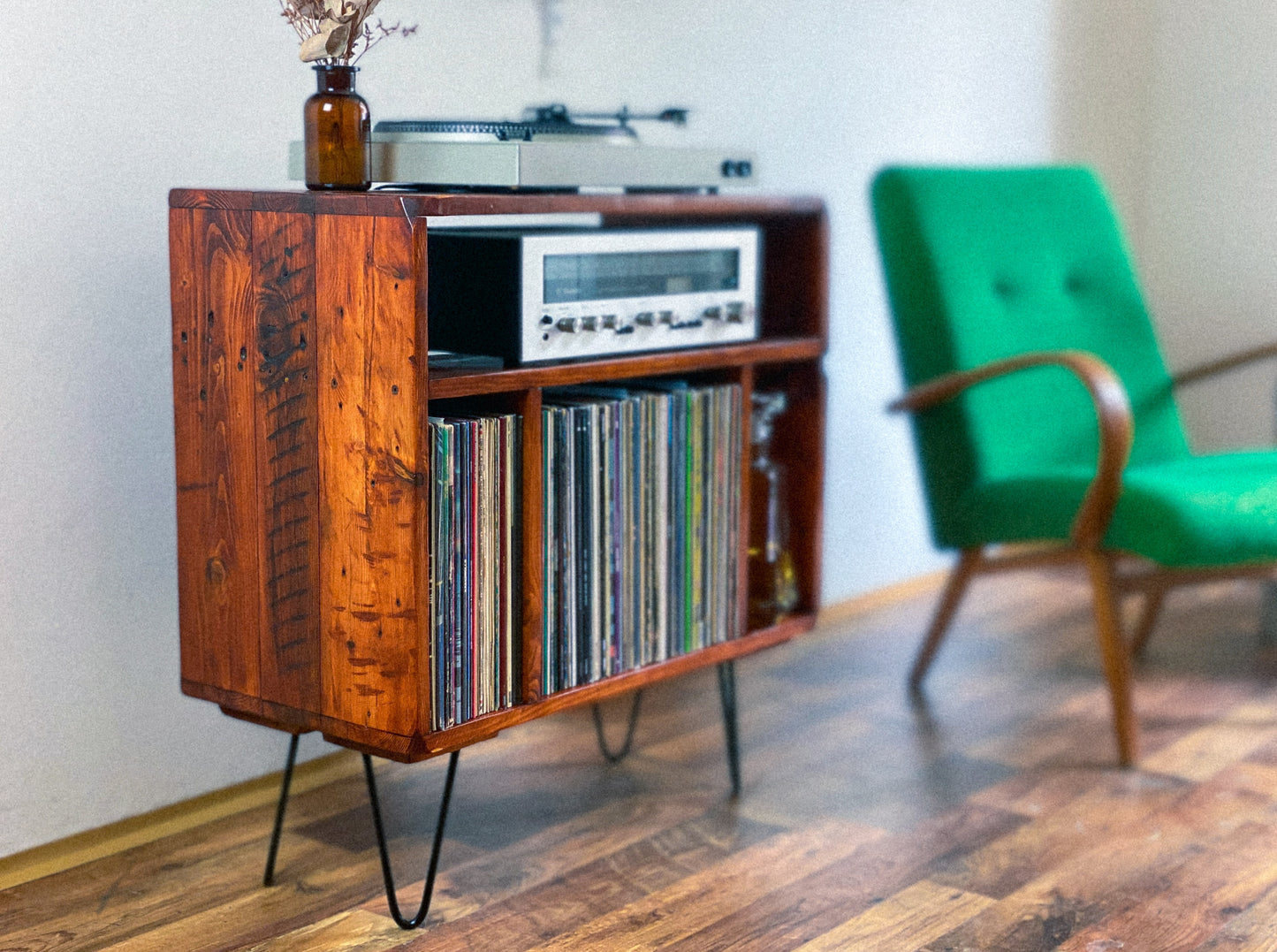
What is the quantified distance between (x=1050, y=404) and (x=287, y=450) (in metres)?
1.45

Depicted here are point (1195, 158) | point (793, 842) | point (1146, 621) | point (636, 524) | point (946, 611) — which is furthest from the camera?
point (1195, 158)

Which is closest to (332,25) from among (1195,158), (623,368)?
(623,368)

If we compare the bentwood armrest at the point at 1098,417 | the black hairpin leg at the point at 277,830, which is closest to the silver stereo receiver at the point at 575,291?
the black hairpin leg at the point at 277,830

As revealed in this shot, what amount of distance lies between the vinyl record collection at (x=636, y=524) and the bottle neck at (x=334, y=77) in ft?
1.30

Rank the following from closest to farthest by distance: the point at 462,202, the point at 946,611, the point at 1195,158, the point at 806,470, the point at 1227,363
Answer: the point at 462,202 < the point at 806,470 < the point at 946,611 < the point at 1227,363 < the point at 1195,158

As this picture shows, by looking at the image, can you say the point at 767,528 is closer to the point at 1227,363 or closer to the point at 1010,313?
the point at 1010,313

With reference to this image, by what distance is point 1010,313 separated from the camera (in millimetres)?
2574

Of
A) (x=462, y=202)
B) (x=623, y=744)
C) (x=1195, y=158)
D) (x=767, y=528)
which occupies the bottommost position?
(x=623, y=744)

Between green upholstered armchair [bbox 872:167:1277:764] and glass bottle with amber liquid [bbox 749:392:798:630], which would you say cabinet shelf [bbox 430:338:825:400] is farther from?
green upholstered armchair [bbox 872:167:1277:764]

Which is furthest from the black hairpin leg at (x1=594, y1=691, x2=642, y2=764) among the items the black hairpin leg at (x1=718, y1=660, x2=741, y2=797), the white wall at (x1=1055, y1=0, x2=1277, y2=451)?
the white wall at (x1=1055, y1=0, x2=1277, y2=451)

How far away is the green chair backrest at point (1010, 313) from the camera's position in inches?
96.0

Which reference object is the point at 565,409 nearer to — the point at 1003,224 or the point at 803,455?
the point at 803,455

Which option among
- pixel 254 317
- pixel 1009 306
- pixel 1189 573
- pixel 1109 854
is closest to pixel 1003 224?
pixel 1009 306

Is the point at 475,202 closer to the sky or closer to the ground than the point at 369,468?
closer to the sky
